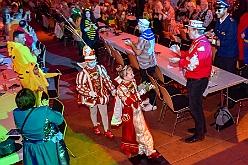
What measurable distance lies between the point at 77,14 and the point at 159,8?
243cm

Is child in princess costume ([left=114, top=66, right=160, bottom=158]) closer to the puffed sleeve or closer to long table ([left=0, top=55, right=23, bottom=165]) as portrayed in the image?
the puffed sleeve

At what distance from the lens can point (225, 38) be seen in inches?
215

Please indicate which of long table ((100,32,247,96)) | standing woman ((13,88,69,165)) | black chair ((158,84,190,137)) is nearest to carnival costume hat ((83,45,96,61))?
black chair ((158,84,190,137))

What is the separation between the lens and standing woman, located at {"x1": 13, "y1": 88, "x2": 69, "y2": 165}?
320cm

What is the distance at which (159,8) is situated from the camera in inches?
376

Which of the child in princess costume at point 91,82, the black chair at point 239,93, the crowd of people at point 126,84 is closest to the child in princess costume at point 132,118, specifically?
the crowd of people at point 126,84

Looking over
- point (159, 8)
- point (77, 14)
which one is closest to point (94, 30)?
point (77, 14)

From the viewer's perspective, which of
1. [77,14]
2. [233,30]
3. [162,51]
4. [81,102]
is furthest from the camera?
[77,14]

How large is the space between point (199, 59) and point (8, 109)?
9.00ft

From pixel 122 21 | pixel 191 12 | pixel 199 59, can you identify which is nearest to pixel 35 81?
pixel 199 59

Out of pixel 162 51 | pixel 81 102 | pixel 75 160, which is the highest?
pixel 162 51

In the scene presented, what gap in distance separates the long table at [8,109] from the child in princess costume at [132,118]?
1.45 meters

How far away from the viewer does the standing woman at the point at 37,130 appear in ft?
10.5

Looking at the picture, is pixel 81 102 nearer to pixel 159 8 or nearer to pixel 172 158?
pixel 172 158
